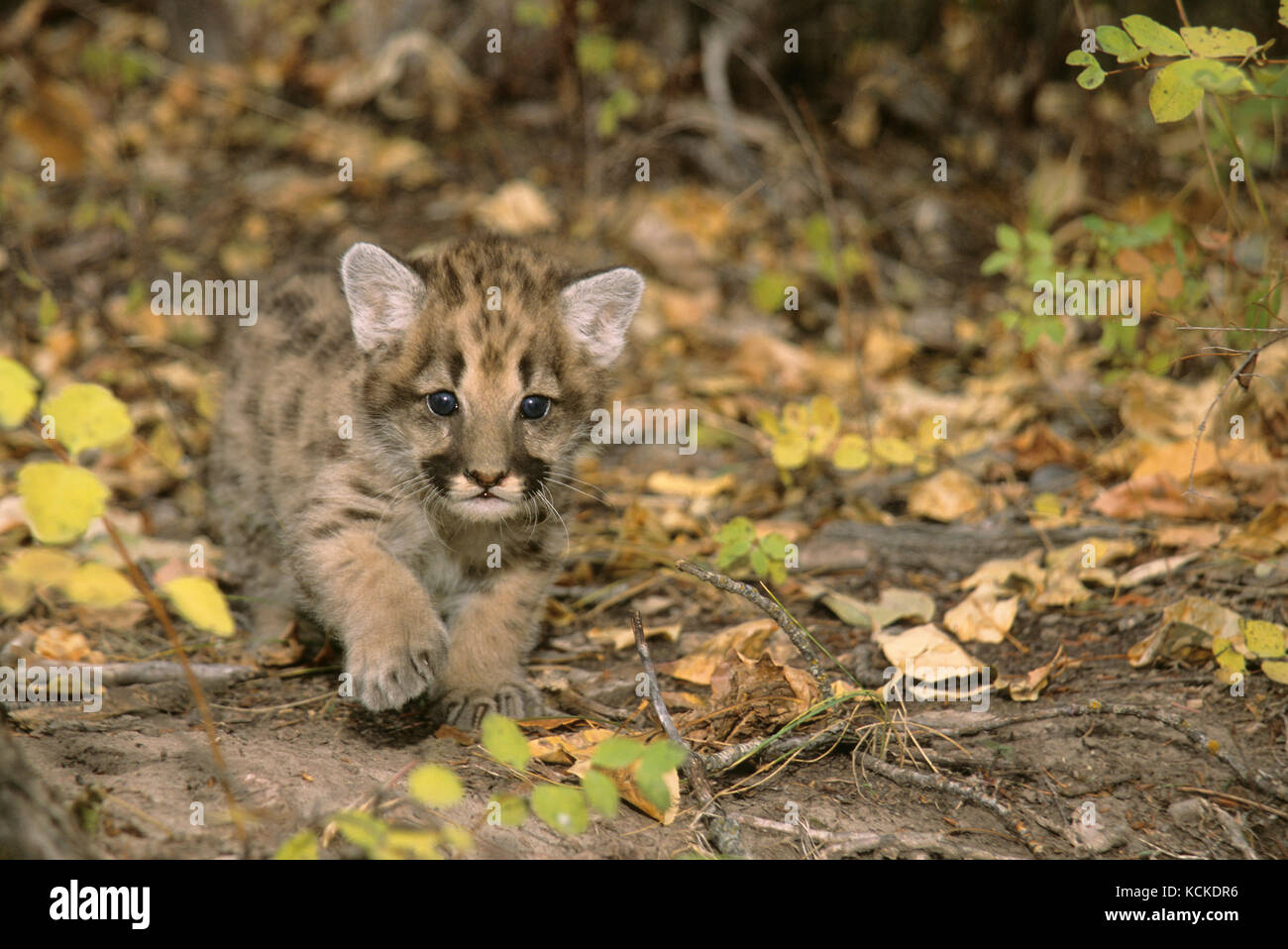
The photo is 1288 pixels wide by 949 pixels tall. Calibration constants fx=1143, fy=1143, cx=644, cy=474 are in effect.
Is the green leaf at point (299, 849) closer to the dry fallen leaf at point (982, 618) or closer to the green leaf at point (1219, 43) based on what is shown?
the dry fallen leaf at point (982, 618)

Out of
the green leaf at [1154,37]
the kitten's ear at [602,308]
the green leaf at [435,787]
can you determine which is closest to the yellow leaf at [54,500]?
the green leaf at [435,787]

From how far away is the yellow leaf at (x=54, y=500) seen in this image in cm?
249

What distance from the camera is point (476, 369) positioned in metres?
4.11

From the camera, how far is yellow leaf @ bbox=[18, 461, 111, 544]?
2494 millimetres

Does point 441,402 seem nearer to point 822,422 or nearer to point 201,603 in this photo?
point 201,603

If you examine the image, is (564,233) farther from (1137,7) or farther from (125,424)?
(125,424)

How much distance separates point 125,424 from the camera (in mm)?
2660

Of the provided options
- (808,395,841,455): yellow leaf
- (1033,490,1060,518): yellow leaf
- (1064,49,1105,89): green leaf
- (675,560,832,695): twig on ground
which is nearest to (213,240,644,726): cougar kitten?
(675,560,832,695): twig on ground

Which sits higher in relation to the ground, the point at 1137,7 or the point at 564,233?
the point at 1137,7

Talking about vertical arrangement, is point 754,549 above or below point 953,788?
above

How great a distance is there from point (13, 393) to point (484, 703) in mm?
1983

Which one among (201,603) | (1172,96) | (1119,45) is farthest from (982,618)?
(201,603)

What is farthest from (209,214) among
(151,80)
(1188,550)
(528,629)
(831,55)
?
(1188,550)

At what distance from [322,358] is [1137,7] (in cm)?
629
